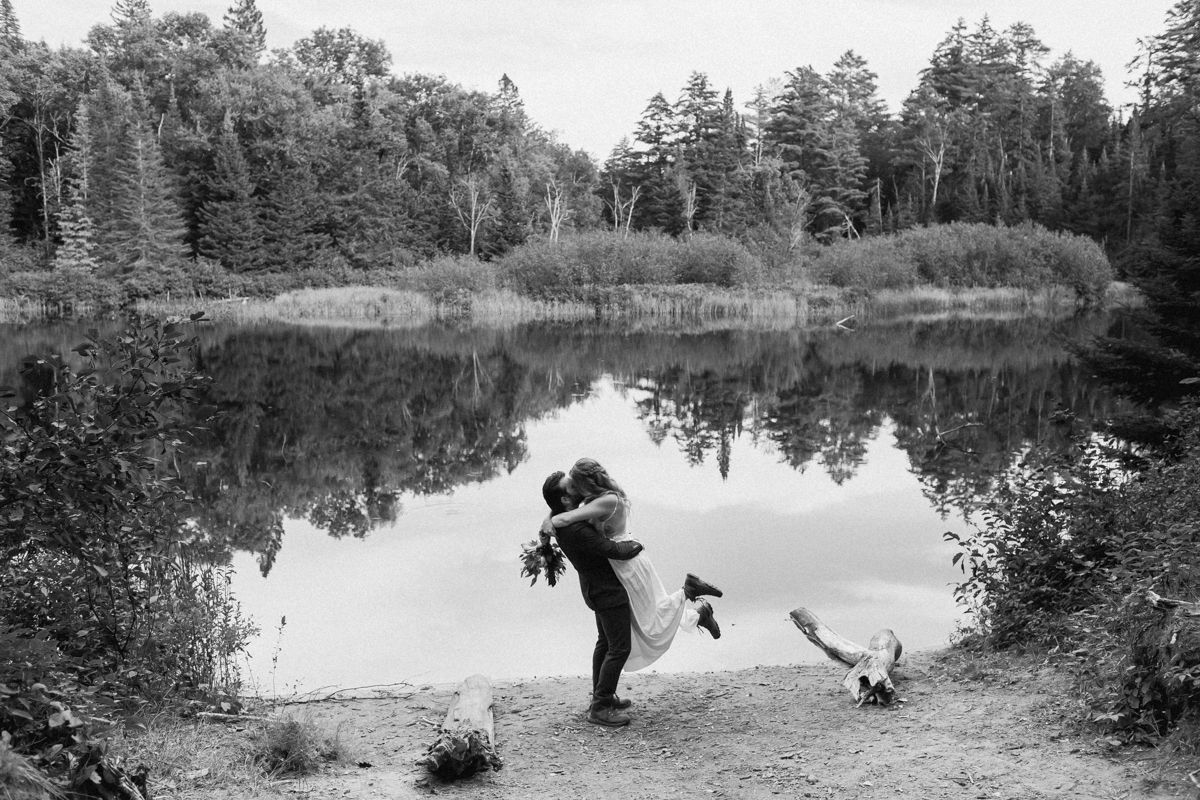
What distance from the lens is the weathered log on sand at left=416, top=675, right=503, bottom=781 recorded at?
4285 millimetres

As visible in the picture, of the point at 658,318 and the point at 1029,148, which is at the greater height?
the point at 1029,148

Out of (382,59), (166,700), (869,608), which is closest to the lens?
(166,700)

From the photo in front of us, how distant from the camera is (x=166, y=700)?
491 centimetres

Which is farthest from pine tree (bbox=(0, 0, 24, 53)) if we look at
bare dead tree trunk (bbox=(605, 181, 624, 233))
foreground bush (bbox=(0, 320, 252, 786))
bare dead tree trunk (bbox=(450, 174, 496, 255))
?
foreground bush (bbox=(0, 320, 252, 786))

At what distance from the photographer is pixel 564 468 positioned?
44.7 ft

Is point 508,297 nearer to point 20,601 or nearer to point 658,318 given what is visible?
point 658,318

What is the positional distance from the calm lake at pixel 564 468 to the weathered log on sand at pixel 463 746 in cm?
168

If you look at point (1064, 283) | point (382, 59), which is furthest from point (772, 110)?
point (1064, 283)

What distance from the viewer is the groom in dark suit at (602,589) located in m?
4.93

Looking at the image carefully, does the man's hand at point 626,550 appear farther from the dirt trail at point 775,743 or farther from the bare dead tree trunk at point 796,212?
the bare dead tree trunk at point 796,212

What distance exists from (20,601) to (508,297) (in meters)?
31.7

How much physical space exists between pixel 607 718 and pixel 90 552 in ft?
8.03

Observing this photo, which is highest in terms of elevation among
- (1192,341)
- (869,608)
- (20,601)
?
(1192,341)

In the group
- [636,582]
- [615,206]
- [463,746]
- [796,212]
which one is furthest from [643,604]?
[615,206]
